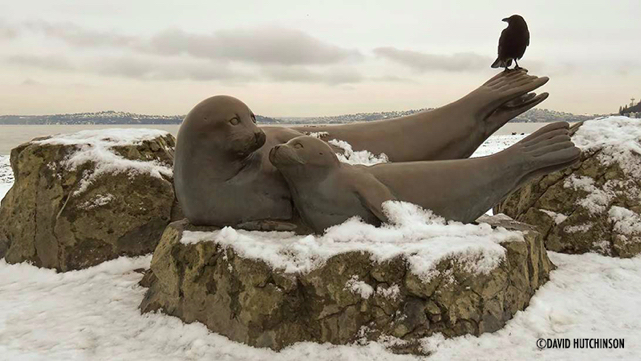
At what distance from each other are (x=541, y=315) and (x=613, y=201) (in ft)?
7.86

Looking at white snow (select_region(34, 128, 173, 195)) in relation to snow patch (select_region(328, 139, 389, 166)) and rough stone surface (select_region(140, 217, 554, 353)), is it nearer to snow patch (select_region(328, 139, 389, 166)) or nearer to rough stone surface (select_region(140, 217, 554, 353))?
snow patch (select_region(328, 139, 389, 166))

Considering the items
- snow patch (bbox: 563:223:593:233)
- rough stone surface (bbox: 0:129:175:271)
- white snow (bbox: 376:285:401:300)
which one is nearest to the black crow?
snow patch (bbox: 563:223:593:233)

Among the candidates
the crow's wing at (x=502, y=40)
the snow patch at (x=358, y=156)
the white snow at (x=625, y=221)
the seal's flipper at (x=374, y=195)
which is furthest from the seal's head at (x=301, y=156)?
the white snow at (x=625, y=221)

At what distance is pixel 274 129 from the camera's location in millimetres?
4898

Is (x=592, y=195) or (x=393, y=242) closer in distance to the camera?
(x=393, y=242)

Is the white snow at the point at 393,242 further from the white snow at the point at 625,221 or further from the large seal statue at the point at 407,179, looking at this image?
A: the white snow at the point at 625,221

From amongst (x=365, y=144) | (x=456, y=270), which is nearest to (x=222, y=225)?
(x=365, y=144)

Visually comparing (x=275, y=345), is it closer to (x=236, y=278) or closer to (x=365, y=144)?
(x=236, y=278)

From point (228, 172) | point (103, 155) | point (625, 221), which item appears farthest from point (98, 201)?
point (625, 221)

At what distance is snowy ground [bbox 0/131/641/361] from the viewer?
10.5 feet

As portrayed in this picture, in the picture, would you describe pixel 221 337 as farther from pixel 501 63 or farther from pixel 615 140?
pixel 615 140

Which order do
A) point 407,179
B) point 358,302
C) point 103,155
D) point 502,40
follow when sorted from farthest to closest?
point 103,155, point 502,40, point 407,179, point 358,302

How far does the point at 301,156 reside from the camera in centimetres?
393

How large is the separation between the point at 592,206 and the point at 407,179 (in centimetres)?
256
